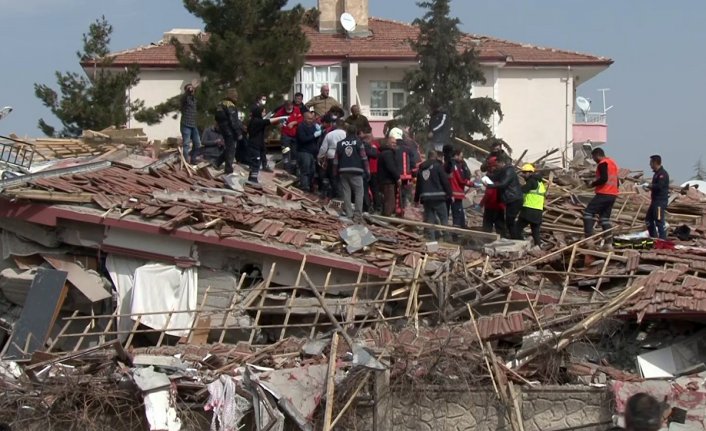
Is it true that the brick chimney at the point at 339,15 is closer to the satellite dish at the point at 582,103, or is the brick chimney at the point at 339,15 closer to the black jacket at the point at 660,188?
the satellite dish at the point at 582,103

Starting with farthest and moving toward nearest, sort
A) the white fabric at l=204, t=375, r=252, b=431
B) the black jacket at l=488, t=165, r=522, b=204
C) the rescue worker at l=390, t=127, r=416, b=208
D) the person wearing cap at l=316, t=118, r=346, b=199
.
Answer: the rescue worker at l=390, t=127, r=416, b=208, the person wearing cap at l=316, t=118, r=346, b=199, the black jacket at l=488, t=165, r=522, b=204, the white fabric at l=204, t=375, r=252, b=431

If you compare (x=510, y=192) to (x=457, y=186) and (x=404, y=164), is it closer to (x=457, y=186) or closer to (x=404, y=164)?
(x=457, y=186)

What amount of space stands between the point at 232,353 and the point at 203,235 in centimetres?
258

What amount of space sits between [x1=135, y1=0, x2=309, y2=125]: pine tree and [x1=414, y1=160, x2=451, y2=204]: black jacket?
14147mm

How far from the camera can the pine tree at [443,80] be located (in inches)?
1254

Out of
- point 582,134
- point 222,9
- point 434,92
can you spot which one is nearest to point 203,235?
point 434,92

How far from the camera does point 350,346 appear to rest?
14273 millimetres

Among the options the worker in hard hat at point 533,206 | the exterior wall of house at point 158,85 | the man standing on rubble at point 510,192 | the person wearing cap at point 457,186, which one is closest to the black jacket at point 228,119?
the person wearing cap at point 457,186

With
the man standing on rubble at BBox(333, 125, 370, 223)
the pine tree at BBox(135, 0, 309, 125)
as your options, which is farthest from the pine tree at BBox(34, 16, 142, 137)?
the man standing on rubble at BBox(333, 125, 370, 223)

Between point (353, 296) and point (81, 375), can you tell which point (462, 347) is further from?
point (81, 375)

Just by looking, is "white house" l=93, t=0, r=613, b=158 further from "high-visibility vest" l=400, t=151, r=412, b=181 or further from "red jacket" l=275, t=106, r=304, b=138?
"high-visibility vest" l=400, t=151, r=412, b=181

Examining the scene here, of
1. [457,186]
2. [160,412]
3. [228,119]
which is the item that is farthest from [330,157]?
[160,412]

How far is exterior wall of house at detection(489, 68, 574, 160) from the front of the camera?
43875 mm

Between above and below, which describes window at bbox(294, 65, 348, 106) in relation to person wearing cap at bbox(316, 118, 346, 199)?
above
